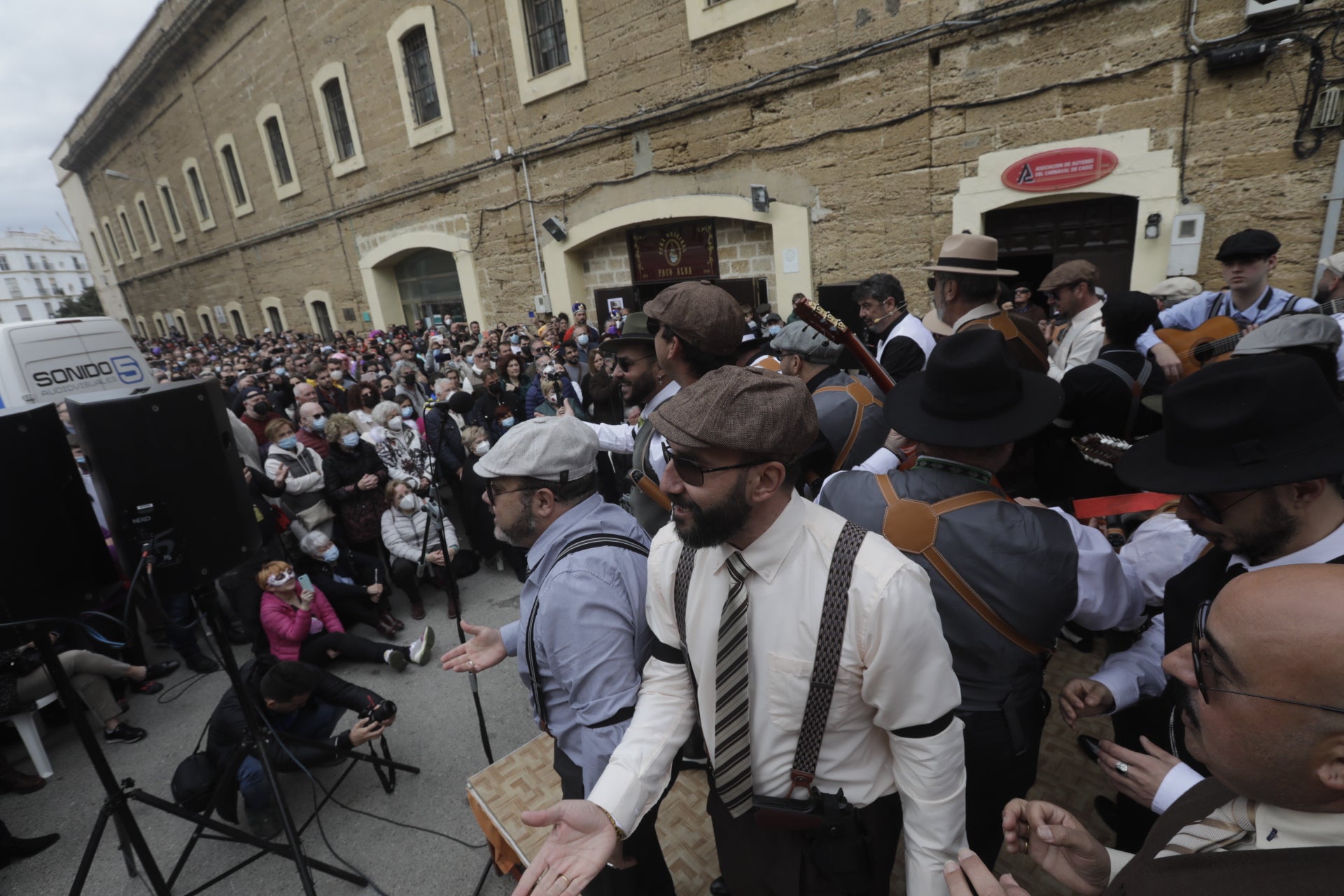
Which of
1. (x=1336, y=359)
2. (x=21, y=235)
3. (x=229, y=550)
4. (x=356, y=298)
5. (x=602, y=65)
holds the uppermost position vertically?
(x=21, y=235)

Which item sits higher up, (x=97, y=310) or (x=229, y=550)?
(x=97, y=310)

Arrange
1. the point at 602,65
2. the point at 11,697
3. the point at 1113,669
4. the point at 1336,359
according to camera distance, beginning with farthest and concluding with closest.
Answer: the point at 602,65 → the point at 11,697 → the point at 1336,359 → the point at 1113,669

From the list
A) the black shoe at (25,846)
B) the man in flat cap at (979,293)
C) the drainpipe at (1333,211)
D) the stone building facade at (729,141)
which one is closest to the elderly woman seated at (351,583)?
the black shoe at (25,846)

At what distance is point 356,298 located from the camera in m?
15.3

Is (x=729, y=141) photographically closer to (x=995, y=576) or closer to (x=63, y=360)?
(x=995, y=576)

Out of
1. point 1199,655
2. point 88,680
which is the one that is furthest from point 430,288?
point 1199,655

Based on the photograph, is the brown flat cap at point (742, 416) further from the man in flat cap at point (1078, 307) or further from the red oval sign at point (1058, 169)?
the red oval sign at point (1058, 169)

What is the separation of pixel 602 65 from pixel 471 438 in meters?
7.18

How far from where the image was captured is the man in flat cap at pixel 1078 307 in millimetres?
3826

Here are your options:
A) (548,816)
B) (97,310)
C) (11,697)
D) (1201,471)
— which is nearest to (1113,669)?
(1201,471)

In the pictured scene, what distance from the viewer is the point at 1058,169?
6027mm

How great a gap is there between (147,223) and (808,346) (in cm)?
3179

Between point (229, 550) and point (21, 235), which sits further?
point (21, 235)

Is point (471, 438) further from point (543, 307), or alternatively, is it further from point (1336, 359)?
point (543, 307)
